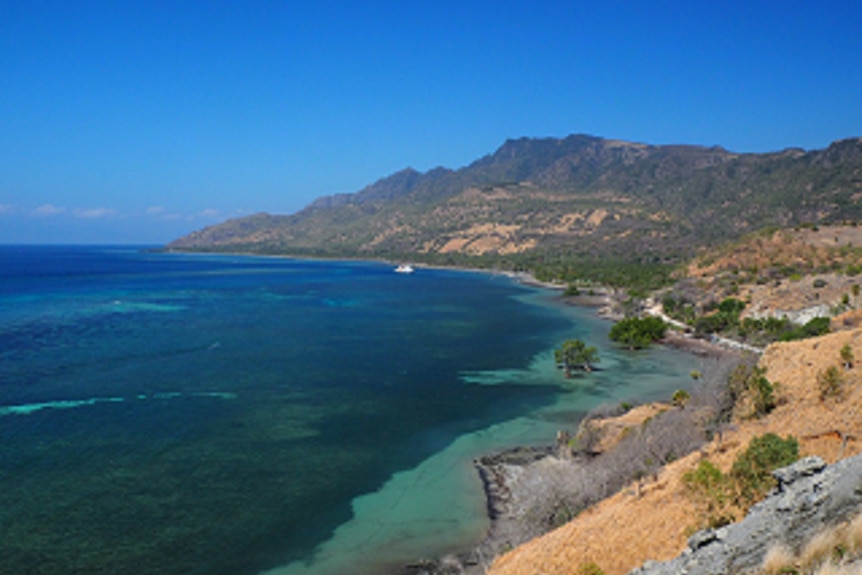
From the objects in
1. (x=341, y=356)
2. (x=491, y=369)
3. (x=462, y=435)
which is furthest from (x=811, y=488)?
(x=341, y=356)

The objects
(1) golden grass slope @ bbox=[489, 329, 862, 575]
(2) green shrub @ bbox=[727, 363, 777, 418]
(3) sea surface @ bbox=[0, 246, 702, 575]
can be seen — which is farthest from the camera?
(3) sea surface @ bbox=[0, 246, 702, 575]

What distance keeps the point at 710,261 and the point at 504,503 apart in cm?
7657

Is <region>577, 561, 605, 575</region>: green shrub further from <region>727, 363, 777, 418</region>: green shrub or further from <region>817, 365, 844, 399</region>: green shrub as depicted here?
<region>817, 365, 844, 399</region>: green shrub

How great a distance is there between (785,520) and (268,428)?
2786cm

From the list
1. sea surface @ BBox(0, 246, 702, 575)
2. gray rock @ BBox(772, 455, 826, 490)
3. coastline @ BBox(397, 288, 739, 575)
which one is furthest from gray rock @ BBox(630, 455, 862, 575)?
sea surface @ BBox(0, 246, 702, 575)

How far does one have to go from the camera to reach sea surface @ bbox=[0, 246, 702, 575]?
21.1 metres

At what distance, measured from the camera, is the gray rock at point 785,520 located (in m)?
8.33

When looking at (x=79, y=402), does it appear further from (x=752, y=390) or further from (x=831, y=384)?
(x=831, y=384)

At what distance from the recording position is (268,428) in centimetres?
3275

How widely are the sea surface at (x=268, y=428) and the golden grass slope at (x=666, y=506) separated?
19.7 ft

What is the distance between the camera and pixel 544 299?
9819 centimetres

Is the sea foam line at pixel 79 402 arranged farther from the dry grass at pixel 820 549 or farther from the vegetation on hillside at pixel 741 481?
the dry grass at pixel 820 549

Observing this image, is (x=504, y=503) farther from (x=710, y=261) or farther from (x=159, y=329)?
(x=710, y=261)

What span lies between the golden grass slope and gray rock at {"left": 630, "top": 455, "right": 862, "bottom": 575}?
3451 millimetres
